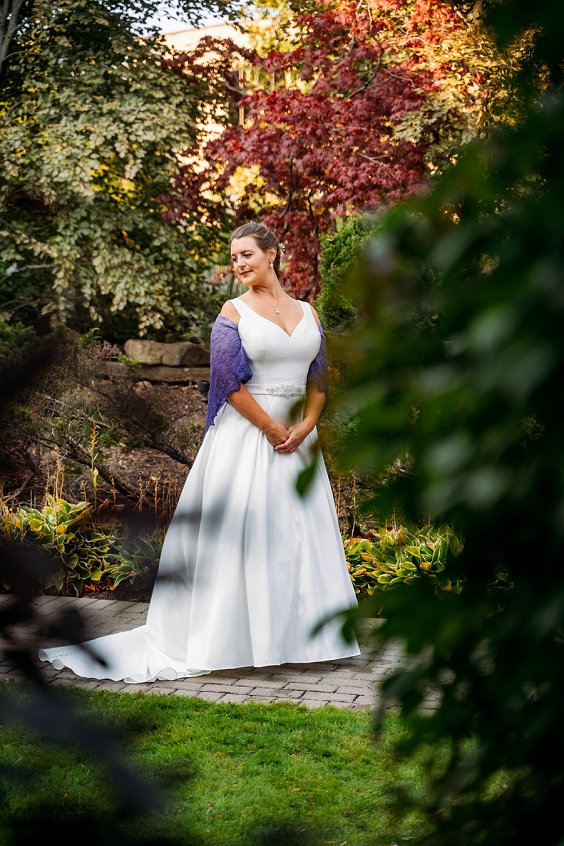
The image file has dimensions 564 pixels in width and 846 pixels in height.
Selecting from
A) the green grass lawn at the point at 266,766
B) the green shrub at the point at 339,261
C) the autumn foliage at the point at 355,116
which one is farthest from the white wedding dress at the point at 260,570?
the autumn foliage at the point at 355,116

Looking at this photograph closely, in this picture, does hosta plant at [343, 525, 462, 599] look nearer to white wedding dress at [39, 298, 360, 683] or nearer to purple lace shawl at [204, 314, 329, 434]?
white wedding dress at [39, 298, 360, 683]

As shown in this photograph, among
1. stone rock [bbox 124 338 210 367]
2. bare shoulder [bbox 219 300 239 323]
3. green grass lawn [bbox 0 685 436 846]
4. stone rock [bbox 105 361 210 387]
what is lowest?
stone rock [bbox 105 361 210 387]

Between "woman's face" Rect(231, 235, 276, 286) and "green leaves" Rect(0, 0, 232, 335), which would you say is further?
"green leaves" Rect(0, 0, 232, 335)

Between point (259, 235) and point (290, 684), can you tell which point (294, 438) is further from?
point (290, 684)

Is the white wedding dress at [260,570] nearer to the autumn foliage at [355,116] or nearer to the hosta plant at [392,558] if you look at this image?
the hosta plant at [392,558]

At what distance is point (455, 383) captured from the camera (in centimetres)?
80

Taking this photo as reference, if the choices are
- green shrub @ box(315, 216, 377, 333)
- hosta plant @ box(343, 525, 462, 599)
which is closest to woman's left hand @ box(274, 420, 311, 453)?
hosta plant @ box(343, 525, 462, 599)

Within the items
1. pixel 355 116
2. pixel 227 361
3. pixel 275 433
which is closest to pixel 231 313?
pixel 227 361

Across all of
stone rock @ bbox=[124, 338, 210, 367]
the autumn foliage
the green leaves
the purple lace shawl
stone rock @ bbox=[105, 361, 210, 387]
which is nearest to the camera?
the purple lace shawl

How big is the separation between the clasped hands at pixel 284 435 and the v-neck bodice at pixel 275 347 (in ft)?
0.80

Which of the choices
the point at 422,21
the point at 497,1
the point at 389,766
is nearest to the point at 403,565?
the point at 389,766

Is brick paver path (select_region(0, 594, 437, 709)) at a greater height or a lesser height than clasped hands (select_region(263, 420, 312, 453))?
lesser

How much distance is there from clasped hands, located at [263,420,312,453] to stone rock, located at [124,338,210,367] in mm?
7011

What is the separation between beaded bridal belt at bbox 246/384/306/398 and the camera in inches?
203
